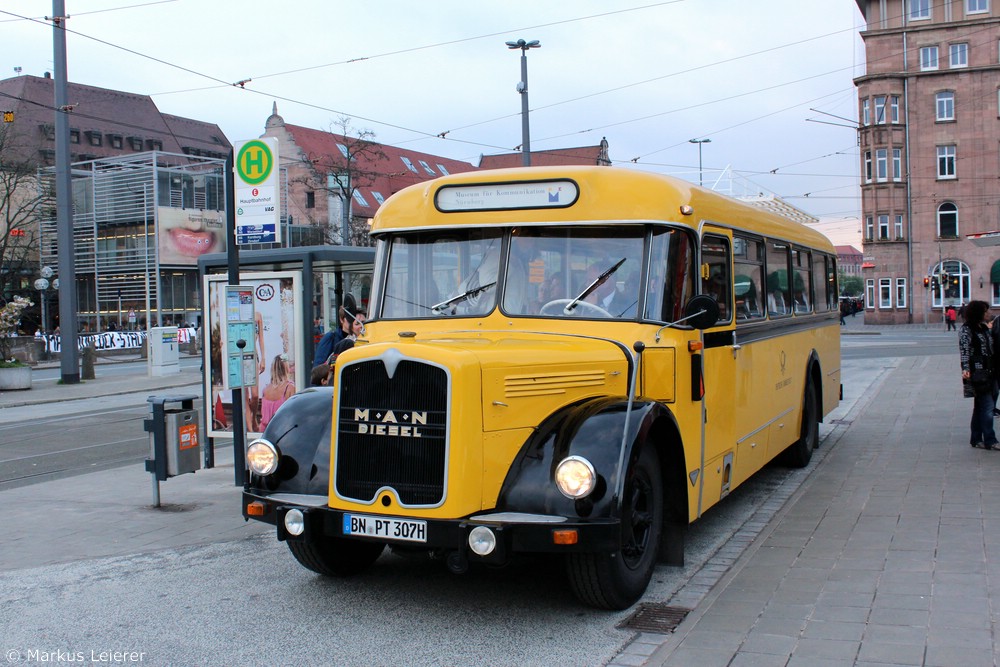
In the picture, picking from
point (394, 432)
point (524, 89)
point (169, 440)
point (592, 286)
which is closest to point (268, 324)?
point (169, 440)

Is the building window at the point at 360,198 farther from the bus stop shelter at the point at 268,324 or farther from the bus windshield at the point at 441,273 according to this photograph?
the bus windshield at the point at 441,273

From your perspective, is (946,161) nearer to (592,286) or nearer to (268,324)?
(268,324)

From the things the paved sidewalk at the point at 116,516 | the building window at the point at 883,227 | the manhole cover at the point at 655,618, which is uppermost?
the building window at the point at 883,227

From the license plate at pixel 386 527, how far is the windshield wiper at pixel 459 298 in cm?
167

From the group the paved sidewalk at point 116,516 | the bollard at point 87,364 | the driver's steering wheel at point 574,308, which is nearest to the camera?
the driver's steering wheel at point 574,308

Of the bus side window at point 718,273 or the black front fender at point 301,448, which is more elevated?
the bus side window at point 718,273

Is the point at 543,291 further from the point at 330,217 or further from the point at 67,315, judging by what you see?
the point at 330,217

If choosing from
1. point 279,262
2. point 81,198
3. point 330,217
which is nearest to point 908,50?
point 330,217

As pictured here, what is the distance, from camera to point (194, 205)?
47.4m

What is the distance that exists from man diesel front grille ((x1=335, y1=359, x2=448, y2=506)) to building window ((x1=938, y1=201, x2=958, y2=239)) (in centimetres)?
5973

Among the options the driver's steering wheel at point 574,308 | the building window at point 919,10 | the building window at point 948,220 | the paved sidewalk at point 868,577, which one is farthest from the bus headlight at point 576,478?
the building window at point 919,10

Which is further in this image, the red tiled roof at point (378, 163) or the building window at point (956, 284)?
the red tiled roof at point (378, 163)

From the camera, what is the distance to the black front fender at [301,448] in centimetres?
566

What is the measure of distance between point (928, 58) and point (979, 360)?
53.3 m
